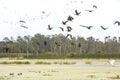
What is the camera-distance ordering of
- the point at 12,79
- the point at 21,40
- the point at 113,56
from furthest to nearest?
the point at 21,40 < the point at 113,56 < the point at 12,79

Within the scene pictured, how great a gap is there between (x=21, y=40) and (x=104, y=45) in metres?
41.6

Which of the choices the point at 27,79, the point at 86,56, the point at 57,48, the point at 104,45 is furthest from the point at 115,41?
the point at 27,79

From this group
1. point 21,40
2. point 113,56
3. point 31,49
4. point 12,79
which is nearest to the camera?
point 12,79

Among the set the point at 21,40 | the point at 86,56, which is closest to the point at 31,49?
the point at 21,40

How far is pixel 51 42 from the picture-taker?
19112cm

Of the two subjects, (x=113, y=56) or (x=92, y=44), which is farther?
(x=92, y=44)

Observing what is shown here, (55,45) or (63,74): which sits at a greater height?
(55,45)

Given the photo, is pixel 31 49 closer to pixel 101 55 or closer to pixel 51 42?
pixel 51 42

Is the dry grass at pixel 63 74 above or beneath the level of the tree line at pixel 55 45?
beneath

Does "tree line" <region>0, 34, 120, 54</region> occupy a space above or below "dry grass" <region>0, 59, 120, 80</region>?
above

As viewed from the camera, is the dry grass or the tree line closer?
the dry grass

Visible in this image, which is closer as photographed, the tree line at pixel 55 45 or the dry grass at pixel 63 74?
the dry grass at pixel 63 74

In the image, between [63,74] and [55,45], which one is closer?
[63,74]

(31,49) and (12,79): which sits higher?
(31,49)
